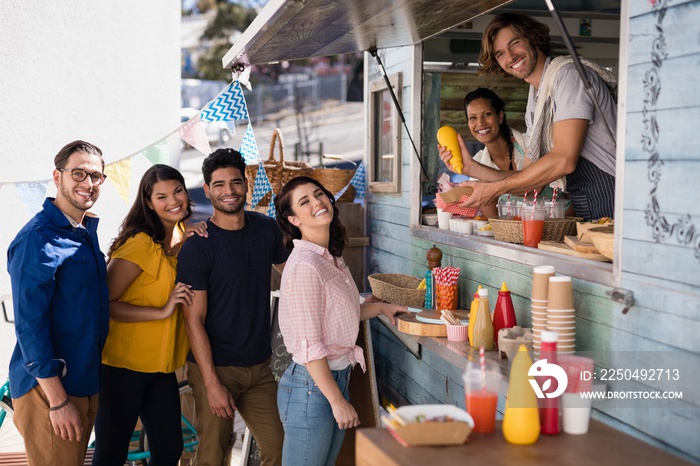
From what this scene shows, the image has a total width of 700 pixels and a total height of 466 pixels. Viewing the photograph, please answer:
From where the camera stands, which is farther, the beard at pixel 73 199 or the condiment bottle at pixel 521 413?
the beard at pixel 73 199

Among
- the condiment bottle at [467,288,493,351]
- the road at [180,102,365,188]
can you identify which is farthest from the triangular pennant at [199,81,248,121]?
the road at [180,102,365,188]

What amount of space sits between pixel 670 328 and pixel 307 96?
22084mm

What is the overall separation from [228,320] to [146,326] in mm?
364

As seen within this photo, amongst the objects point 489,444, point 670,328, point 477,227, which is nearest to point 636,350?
point 670,328

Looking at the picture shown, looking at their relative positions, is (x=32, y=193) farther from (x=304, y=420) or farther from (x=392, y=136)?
(x=304, y=420)

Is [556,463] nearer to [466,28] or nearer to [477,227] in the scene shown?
[477,227]

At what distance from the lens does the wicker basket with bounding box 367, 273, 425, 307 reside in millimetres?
3824

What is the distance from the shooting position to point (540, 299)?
8.61 ft

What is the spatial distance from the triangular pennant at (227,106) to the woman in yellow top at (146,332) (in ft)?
2.86

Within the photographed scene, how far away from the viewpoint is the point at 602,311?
2566mm

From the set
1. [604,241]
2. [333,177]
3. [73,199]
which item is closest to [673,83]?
[604,241]

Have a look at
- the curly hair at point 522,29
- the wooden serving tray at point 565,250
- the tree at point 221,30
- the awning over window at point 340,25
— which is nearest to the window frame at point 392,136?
the awning over window at point 340,25

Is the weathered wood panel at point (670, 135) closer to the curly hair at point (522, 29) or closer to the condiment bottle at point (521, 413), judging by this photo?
the condiment bottle at point (521, 413)

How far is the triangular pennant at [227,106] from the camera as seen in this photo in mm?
4304
